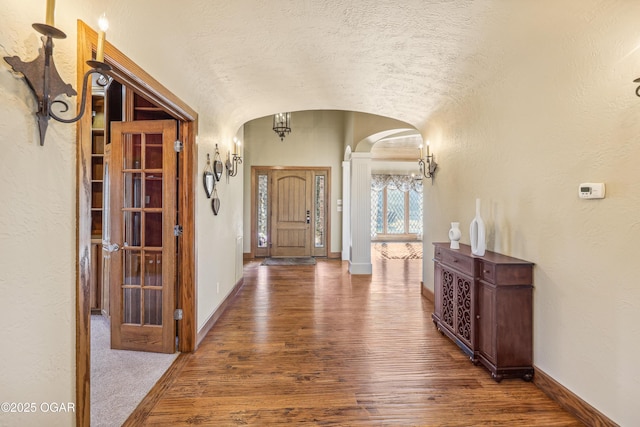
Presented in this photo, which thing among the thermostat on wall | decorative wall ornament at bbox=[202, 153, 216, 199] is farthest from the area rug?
the thermostat on wall

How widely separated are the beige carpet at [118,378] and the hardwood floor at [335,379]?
109 mm

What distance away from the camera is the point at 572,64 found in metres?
1.89

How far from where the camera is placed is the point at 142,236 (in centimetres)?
269

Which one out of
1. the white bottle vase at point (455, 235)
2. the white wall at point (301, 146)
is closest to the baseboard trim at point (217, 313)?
the white bottle vase at point (455, 235)

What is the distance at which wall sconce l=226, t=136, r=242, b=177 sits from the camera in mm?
3857

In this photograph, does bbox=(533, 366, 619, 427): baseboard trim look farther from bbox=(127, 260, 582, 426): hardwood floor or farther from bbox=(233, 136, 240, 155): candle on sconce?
bbox=(233, 136, 240, 155): candle on sconce

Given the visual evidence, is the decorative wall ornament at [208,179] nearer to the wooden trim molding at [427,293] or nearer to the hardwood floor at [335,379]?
the hardwood floor at [335,379]

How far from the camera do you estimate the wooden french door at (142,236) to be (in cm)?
265

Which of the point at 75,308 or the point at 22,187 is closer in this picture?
the point at 22,187

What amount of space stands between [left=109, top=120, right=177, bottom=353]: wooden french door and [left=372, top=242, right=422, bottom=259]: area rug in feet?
18.3

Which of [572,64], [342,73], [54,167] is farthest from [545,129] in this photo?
[54,167]

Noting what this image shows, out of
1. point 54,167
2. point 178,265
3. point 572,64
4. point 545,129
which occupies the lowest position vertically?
point 178,265

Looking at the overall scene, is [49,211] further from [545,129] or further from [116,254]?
[545,129]

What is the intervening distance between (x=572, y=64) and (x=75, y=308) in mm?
2988
